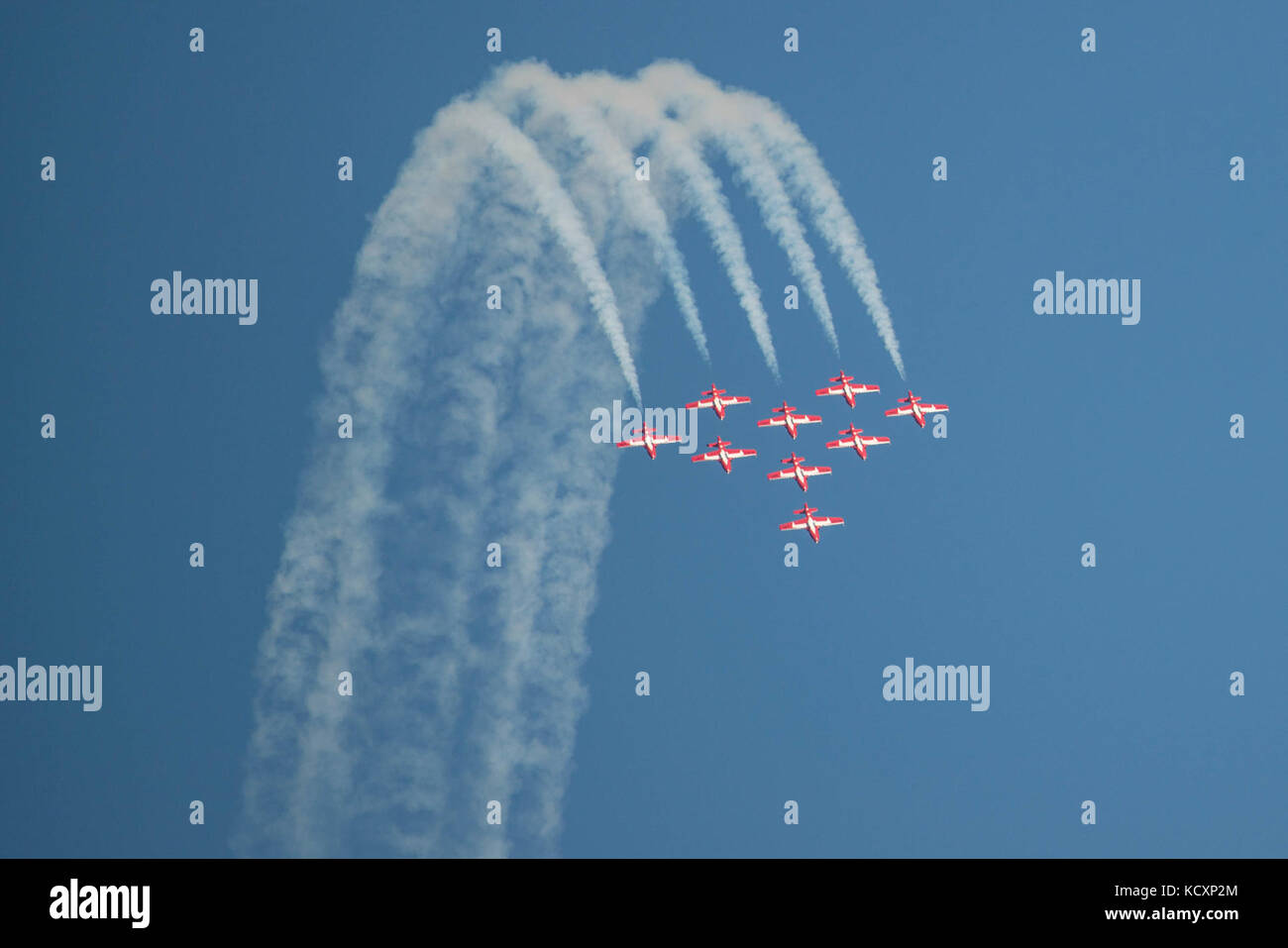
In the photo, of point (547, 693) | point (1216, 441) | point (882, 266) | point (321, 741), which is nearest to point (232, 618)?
point (321, 741)

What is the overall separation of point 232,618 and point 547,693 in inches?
255

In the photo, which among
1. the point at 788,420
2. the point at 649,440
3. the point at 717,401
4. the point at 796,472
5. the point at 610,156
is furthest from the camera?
the point at 796,472

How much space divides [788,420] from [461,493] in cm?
641

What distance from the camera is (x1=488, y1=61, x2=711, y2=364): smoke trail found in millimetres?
42000

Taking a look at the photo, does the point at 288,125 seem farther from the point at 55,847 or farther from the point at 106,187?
the point at 55,847

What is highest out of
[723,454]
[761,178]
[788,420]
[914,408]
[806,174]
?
[806,174]

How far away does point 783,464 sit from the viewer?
43.9m

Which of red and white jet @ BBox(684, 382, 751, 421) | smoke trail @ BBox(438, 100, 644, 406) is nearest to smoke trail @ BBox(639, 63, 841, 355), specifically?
red and white jet @ BBox(684, 382, 751, 421)

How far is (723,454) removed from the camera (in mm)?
43312

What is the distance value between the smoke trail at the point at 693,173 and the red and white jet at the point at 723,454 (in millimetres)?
2033

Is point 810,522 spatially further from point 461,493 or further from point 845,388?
point 461,493

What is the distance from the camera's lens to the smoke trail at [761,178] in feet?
140

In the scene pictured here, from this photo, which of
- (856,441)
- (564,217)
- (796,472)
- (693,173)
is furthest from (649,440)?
(693,173)

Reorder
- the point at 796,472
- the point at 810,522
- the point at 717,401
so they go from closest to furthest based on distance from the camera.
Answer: the point at 717,401 → the point at 796,472 → the point at 810,522
